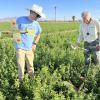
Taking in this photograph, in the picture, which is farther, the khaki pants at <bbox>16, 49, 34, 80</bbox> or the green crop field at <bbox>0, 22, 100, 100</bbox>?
the khaki pants at <bbox>16, 49, 34, 80</bbox>

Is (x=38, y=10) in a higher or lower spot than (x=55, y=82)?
higher

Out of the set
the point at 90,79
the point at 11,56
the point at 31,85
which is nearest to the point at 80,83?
the point at 90,79

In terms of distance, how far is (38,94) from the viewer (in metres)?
5.79

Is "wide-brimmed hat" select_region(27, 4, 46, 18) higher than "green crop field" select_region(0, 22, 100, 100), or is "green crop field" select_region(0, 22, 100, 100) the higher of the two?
"wide-brimmed hat" select_region(27, 4, 46, 18)

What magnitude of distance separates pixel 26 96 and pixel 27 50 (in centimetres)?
119

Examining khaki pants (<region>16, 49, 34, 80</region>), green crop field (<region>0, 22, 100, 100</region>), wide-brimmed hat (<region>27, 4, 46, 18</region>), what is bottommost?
green crop field (<region>0, 22, 100, 100</region>)

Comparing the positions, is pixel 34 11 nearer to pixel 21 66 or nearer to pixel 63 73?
pixel 21 66

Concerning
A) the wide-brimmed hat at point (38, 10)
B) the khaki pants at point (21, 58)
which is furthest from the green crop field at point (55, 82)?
the wide-brimmed hat at point (38, 10)

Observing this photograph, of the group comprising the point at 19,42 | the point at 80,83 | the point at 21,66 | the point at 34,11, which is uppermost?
the point at 34,11

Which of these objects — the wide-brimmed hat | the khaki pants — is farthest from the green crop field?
the wide-brimmed hat

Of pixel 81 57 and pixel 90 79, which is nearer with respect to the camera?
pixel 90 79

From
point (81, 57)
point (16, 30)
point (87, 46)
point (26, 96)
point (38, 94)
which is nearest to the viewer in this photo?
point (38, 94)

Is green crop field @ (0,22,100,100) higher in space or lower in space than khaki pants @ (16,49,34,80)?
lower

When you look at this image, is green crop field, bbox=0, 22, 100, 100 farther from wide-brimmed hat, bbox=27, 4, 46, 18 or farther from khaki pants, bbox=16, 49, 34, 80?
wide-brimmed hat, bbox=27, 4, 46, 18
